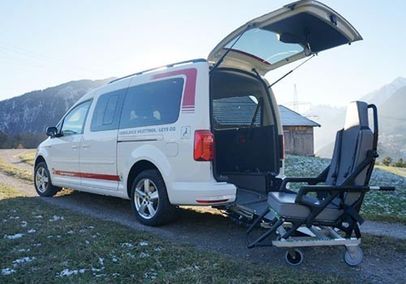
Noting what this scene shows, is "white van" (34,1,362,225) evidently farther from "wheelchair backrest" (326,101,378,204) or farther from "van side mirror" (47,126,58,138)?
"wheelchair backrest" (326,101,378,204)

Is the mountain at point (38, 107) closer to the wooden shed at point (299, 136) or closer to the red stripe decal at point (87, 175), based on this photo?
the wooden shed at point (299, 136)

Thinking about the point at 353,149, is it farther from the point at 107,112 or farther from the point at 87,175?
the point at 87,175

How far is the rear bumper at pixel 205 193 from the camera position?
15.6ft

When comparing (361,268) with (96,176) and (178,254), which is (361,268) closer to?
(178,254)

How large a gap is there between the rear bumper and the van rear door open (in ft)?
5.54

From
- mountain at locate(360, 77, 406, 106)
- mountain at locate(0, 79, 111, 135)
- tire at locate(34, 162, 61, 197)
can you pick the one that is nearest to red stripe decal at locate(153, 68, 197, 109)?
tire at locate(34, 162, 61, 197)

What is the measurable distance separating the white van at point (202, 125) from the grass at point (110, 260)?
0.79 meters

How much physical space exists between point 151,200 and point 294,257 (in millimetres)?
2242

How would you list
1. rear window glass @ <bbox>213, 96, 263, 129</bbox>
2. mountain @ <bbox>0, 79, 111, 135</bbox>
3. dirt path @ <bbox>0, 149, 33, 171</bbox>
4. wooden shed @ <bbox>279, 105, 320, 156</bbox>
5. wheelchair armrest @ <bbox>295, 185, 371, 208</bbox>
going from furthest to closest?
A: mountain @ <bbox>0, 79, 111, 135</bbox>
wooden shed @ <bbox>279, 105, 320, 156</bbox>
dirt path @ <bbox>0, 149, 33, 171</bbox>
rear window glass @ <bbox>213, 96, 263, 129</bbox>
wheelchair armrest @ <bbox>295, 185, 371, 208</bbox>

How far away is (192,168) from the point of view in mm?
4836

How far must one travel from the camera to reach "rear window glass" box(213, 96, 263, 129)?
6126mm

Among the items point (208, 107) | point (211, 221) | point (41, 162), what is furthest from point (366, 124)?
point (41, 162)

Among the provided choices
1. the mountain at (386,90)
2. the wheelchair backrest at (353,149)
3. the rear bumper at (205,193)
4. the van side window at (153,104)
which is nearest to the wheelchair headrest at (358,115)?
the wheelchair backrest at (353,149)

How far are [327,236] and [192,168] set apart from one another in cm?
176
